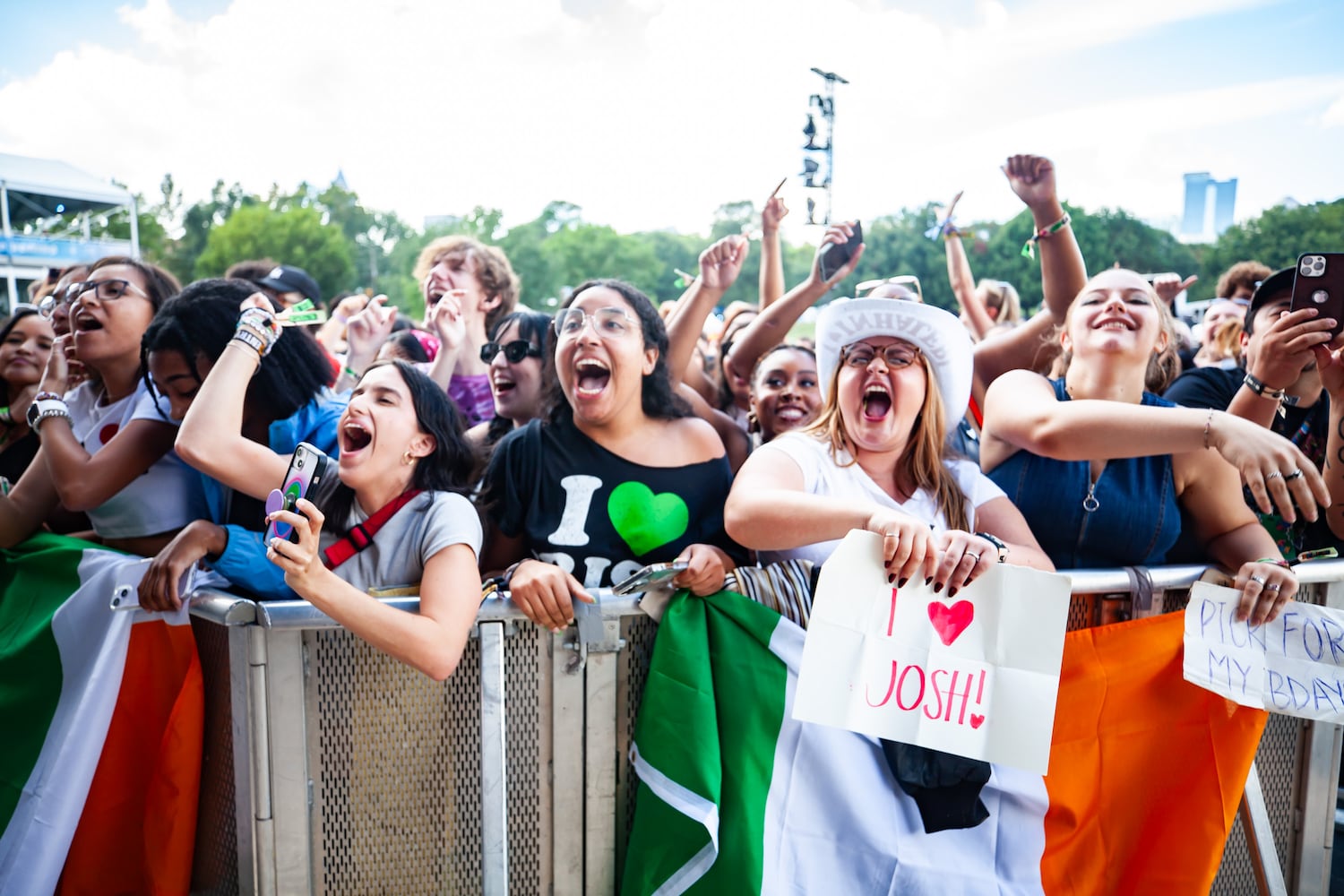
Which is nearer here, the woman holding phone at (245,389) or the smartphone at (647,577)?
the smartphone at (647,577)

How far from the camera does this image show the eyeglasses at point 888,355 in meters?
2.74

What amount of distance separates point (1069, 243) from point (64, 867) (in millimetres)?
3852

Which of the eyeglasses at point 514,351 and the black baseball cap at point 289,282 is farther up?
the black baseball cap at point 289,282

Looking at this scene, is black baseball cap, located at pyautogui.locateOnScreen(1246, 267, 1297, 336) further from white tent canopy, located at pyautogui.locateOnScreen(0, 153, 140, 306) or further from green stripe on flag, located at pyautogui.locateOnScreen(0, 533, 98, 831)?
white tent canopy, located at pyautogui.locateOnScreen(0, 153, 140, 306)

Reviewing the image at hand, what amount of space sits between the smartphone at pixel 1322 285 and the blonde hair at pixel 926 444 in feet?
3.37

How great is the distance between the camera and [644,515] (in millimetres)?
2818

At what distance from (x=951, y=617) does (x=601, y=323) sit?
1.49 metres

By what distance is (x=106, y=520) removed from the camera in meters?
3.03

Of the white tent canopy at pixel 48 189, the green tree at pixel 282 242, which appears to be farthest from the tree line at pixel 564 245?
the white tent canopy at pixel 48 189

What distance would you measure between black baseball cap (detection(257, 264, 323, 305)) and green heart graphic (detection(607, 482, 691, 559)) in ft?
6.59

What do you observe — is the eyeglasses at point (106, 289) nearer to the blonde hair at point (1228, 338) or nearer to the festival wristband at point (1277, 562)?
the festival wristband at point (1277, 562)

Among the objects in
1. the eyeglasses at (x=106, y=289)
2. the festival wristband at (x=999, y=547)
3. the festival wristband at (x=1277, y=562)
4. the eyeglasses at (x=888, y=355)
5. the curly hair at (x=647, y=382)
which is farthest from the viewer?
the eyeglasses at (x=106, y=289)

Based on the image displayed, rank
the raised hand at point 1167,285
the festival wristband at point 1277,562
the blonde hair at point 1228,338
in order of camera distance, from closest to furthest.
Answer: the festival wristband at point 1277,562, the raised hand at point 1167,285, the blonde hair at point 1228,338

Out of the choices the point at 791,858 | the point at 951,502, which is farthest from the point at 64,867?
the point at 951,502
